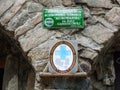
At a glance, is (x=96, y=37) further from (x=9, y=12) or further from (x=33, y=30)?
(x=9, y=12)

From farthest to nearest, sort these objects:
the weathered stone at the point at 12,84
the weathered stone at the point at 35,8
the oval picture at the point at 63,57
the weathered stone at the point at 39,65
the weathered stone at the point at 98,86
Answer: the weathered stone at the point at 12,84 < the weathered stone at the point at 98,86 < the weathered stone at the point at 35,8 < the weathered stone at the point at 39,65 < the oval picture at the point at 63,57

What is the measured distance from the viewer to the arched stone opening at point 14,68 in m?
2.41

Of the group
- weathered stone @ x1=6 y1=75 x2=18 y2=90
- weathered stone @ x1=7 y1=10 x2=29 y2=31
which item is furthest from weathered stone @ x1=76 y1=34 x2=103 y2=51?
weathered stone @ x1=6 y1=75 x2=18 y2=90

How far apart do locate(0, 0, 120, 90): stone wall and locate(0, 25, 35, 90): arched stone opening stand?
0.21 meters

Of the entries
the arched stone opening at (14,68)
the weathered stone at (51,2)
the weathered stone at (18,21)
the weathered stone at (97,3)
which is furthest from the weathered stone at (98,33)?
the arched stone opening at (14,68)

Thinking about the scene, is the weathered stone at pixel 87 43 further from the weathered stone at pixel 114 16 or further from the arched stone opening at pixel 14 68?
the arched stone opening at pixel 14 68

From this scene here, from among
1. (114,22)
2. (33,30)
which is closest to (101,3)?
(114,22)

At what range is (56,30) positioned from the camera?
2.17 metres

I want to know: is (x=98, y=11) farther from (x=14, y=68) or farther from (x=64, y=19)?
(x=14, y=68)

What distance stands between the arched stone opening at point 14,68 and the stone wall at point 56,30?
0.68 ft

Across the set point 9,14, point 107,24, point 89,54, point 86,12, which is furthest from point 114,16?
point 9,14

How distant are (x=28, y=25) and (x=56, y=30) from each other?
179mm

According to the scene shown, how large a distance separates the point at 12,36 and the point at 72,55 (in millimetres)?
477

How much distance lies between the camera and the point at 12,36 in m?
2.28
